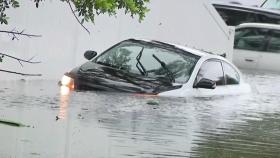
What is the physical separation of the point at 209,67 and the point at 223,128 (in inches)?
132

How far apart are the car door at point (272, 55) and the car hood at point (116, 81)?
13260 mm

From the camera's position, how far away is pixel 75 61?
1720 centimetres

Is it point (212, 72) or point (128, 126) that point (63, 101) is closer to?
point (128, 126)

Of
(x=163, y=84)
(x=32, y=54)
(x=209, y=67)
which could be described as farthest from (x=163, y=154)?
(x=32, y=54)

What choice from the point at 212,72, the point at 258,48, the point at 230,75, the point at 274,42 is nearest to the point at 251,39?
the point at 258,48

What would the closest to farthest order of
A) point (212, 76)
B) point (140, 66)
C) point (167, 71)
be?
1. point (167, 71)
2. point (140, 66)
3. point (212, 76)

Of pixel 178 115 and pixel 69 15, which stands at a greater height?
pixel 69 15

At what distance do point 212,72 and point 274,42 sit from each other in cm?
1217

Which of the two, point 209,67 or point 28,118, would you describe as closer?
point 28,118

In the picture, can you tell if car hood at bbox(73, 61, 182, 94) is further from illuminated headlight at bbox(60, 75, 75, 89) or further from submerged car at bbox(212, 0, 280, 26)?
submerged car at bbox(212, 0, 280, 26)

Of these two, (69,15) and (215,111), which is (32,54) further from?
(215,111)

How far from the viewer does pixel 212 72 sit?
14539 mm

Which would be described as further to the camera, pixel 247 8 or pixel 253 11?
pixel 247 8

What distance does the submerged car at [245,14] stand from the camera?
29.5m
